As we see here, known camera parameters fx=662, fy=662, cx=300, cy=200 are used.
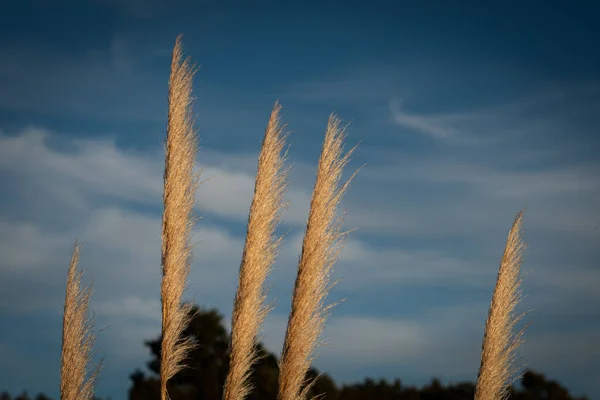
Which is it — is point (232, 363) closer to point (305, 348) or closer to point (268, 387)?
point (305, 348)

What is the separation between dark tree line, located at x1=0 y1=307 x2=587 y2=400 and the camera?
1410 cm

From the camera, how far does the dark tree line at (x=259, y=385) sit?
46.3 feet

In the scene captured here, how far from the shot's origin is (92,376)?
243 inches

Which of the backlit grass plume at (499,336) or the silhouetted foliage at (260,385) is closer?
the backlit grass plume at (499,336)

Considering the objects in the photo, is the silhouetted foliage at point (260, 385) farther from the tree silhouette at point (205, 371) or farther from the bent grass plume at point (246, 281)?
the bent grass plume at point (246, 281)

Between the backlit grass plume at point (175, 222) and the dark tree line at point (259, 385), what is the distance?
8.26 meters

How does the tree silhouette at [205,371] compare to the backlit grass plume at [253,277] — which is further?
the tree silhouette at [205,371]

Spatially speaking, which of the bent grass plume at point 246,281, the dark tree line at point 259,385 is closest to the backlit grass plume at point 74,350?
the bent grass plume at point 246,281

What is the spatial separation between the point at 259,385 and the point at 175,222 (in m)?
9.32

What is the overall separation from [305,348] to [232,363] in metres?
Answer: 0.62

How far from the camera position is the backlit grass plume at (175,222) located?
18.2ft

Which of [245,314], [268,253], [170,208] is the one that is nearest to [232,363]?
[245,314]

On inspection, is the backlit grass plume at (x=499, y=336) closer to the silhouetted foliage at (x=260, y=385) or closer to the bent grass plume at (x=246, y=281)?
the bent grass plume at (x=246, y=281)

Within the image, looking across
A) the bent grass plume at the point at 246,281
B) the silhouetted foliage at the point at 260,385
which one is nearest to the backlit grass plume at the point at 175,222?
the bent grass plume at the point at 246,281
